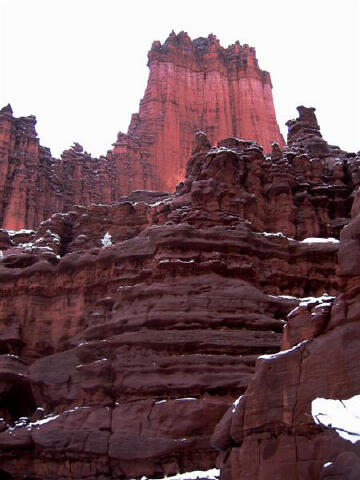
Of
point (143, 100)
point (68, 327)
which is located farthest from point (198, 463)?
point (143, 100)

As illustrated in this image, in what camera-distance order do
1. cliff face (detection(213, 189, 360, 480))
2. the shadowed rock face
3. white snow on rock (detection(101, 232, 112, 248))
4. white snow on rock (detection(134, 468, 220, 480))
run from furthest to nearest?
white snow on rock (detection(101, 232, 112, 248)), the shadowed rock face, white snow on rock (detection(134, 468, 220, 480)), cliff face (detection(213, 189, 360, 480))

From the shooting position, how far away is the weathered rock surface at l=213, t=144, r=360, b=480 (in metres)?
14.9

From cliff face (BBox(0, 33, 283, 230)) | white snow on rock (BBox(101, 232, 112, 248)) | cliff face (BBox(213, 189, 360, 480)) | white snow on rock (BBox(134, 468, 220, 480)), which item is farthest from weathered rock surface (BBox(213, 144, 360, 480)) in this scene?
cliff face (BBox(0, 33, 283, 230))

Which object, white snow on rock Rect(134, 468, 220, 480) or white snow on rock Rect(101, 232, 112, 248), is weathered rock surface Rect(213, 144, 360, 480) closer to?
white snow on rock Rect(134, 468, 220, 480)

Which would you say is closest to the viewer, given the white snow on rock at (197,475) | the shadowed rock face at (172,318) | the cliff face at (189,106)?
the white snow on rock at (197,475)

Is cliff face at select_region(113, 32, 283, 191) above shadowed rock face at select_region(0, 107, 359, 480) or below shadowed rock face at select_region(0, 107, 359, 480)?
above

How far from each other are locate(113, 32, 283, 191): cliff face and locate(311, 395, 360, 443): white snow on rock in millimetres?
69684

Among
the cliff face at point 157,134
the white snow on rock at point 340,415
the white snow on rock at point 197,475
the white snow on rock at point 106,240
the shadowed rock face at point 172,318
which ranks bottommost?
the white snow on rock at point 197,475

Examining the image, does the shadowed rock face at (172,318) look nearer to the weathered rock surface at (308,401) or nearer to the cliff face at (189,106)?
the weathered rock surface at (308,401)

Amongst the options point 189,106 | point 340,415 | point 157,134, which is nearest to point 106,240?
point 340,415

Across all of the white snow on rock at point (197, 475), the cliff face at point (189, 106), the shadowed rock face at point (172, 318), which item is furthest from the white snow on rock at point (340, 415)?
the cliff face at point (189, 106)

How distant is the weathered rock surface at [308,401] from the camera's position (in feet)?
48.8

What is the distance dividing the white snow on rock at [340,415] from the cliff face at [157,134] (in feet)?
204

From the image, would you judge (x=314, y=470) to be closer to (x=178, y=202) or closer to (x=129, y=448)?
(x=129, y=448)
